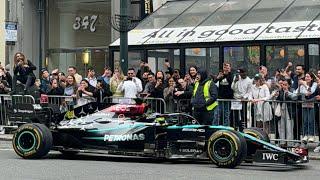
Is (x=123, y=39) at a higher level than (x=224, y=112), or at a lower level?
higher

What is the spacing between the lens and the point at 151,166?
12266 millimetres

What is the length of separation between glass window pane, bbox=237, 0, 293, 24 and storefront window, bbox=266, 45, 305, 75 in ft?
4.07

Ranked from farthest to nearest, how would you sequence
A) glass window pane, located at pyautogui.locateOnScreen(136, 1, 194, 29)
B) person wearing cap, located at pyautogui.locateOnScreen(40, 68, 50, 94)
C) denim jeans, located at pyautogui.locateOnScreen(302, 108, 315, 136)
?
1. glass window pane, located at pyautogui.locateOnScreen(136, 1, 194, 29)
2. person wearing cap, located at pyautogui.locateOnScreen(40, 68, 50, 94)
3. denim jeans, located at pyautogui.locateOnScreen(302, 108, 315, 136)

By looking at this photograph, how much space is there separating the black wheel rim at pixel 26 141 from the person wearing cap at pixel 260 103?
533 centimetres

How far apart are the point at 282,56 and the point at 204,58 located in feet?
8.50

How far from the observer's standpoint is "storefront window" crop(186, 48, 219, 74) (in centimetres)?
2066

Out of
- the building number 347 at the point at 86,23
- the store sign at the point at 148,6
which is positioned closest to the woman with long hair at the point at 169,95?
the store sign at the point at 148,6

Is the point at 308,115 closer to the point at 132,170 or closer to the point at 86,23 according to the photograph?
the point at 132,170

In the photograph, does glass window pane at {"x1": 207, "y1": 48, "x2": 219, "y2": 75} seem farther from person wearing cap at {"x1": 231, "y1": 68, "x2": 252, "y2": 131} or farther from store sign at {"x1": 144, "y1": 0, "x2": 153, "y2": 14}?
store sign at {"x1": 144, "y1": 0, "x2": 153, "y2": 14}

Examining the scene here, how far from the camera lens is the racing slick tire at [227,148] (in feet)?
38.6

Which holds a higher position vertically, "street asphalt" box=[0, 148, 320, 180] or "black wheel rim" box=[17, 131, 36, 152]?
"black wheel rim" box=[17, 131, 36, 152]

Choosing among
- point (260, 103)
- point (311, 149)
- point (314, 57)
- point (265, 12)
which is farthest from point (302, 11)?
point (311, 149)

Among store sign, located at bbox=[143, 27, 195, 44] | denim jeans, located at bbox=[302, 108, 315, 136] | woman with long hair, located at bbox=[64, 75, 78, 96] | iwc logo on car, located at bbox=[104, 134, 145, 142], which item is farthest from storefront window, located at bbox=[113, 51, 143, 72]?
iwc logo on car, located at bbox=[104, 134, 145, 142]

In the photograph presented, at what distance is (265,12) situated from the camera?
21.0 metres
